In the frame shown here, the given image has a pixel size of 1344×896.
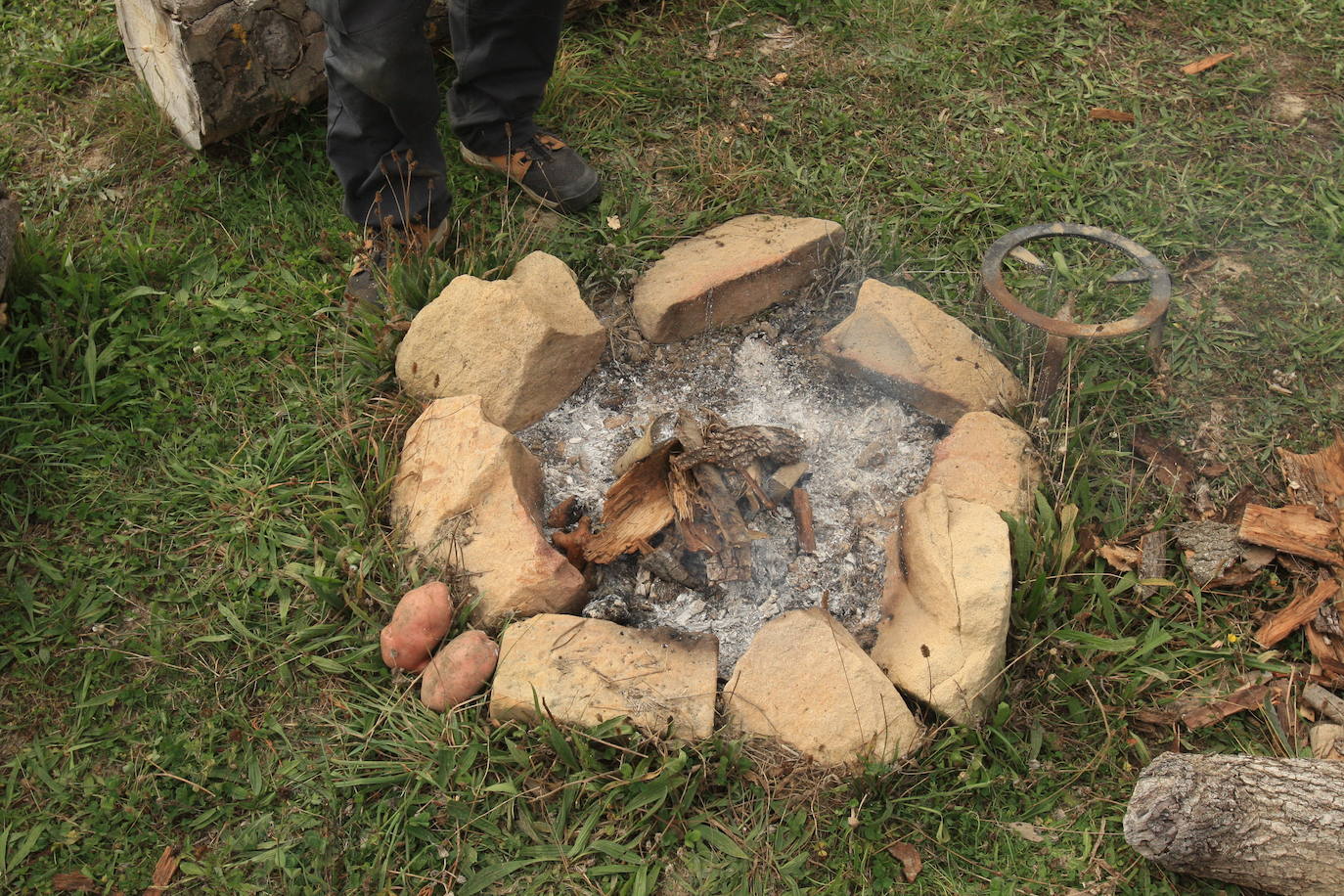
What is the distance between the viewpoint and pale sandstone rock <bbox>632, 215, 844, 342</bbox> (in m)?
3.26

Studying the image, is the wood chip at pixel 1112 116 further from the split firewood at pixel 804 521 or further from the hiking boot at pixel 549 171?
the split firewood at pixel 804 521

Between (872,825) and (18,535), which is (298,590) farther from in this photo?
(872,825)

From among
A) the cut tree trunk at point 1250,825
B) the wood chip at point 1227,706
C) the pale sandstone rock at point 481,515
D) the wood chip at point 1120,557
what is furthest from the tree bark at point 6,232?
the wood chip at point 1227,706

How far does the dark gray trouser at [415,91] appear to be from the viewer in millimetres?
2812

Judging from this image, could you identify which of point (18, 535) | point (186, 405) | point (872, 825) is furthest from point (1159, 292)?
point (18, 535)

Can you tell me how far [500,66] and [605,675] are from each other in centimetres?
207

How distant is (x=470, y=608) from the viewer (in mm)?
2641

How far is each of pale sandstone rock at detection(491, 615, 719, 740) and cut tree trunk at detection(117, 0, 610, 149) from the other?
2222mm

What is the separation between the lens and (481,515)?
9.04 ft

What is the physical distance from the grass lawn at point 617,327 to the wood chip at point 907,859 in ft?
0.11

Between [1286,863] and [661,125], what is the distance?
3.14 metres

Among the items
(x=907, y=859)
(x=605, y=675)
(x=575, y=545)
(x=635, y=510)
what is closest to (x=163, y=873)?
(x=605, y=675)

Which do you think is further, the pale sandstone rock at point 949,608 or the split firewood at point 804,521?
the split firewood at point 804,521

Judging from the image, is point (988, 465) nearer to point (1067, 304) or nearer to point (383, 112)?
point (1067, 304)
